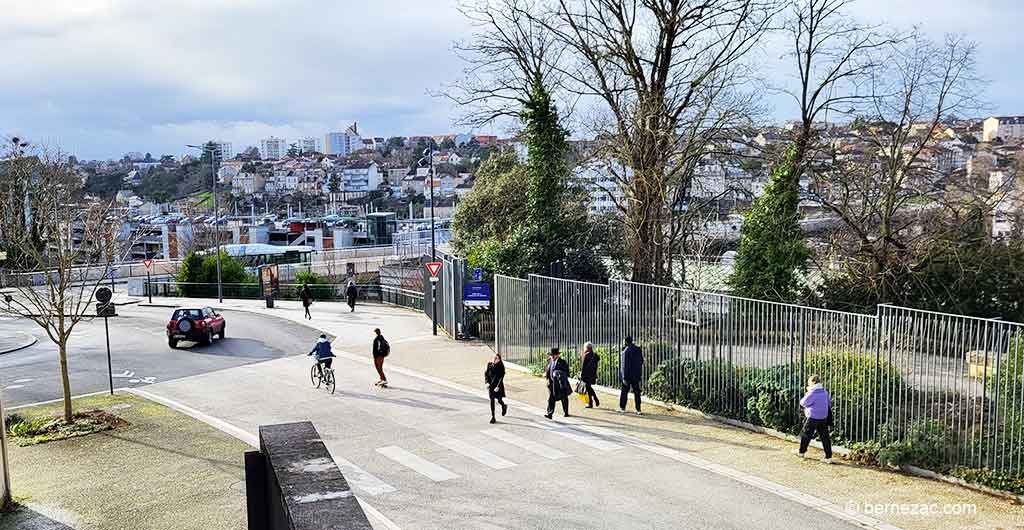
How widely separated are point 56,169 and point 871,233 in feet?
103

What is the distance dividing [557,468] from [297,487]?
8374 millimetres

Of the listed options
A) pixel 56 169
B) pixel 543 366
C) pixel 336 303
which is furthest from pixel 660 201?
pixel 56 169

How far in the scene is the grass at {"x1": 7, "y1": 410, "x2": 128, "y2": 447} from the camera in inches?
A: 632

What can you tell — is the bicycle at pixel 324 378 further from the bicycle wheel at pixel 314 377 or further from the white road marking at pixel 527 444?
the white road marking at pixel 527 444

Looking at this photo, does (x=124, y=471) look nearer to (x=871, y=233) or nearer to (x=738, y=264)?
(x=738, y=264)

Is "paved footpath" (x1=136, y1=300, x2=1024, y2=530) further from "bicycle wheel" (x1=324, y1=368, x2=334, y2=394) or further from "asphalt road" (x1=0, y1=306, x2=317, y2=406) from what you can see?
"asphalt road" (x1=0, y1=306, x2=317, y2=406)

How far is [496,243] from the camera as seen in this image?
30.3 m

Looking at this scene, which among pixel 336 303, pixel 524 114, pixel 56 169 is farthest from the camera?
pixel 336 303

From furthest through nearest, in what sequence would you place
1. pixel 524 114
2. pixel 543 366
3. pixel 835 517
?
Answer: pixel 524 114, pixel 543 366, pixel 835 517

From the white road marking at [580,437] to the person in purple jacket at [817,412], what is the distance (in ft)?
10.3

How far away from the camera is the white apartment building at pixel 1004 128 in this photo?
1236 inches

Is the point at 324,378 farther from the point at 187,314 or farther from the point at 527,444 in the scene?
the point at 187,314

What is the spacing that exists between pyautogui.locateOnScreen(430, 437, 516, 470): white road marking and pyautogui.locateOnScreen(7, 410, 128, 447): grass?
22.5 feet

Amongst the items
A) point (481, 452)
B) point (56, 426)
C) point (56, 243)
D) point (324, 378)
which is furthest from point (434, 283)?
point (481, 452)
